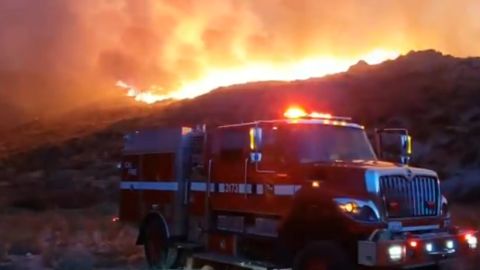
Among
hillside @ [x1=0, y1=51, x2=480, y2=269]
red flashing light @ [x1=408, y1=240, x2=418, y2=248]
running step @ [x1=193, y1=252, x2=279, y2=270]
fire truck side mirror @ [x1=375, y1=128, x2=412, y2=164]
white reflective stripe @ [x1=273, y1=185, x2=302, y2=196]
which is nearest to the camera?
red flashing light @ [x1=408, y1=240, x2=418, y2=248]

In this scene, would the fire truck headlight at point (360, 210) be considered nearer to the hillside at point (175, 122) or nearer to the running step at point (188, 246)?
the running step at point (188, 246)

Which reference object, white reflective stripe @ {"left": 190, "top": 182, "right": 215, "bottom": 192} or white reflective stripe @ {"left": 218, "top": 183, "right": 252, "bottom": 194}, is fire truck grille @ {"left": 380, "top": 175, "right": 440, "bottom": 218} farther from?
white reflective stripe @ {"left": 190, "top": 182, "right": 215, "bottom": 192}

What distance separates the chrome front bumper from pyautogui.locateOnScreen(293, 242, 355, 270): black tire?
29 cm

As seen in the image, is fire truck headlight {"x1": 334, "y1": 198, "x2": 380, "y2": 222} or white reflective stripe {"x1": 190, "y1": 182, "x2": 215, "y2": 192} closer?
fire truck headlight {"x1": 334, "y1": 198, "x2": 380, "y2": 222}

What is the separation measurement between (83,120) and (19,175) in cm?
3887

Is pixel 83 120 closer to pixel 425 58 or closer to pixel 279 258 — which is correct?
pixel 425 58

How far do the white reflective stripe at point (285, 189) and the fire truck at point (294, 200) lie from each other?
16mm

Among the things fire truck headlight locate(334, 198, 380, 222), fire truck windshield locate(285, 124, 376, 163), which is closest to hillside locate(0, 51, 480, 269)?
fire truck windshield locate(285, 124, 376, 163)

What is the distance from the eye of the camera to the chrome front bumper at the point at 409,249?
1071 centimetres

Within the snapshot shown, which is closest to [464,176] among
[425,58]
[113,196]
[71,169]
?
[113,196]

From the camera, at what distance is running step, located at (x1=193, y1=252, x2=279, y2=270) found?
12.7 metres

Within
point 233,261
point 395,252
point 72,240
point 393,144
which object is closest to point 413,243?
point 395,252

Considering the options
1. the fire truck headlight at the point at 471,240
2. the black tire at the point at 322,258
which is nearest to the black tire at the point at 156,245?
the black tire at the point at 322,258

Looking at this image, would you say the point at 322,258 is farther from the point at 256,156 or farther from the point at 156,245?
the point at 156,245
